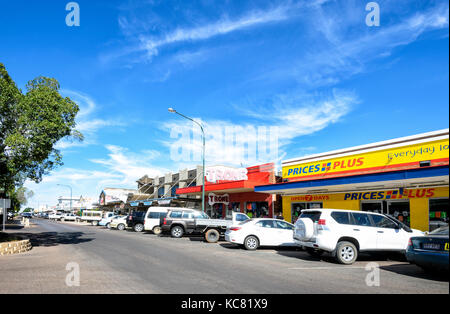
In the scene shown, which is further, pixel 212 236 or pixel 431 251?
pixel 212 236

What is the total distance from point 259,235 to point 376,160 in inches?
320

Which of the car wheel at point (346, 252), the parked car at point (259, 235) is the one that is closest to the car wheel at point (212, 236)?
the parked car at point (259, 235)

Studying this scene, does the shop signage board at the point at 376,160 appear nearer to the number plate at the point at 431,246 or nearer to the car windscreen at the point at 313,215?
the car windscreen at the point at 313,215

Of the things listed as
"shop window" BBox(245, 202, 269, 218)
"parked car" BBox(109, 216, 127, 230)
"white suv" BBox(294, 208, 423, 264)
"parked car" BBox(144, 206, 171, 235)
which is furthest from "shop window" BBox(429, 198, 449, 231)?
"parked car" BBox(109, 216, 127, 230)

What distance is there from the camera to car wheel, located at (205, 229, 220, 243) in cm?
1948

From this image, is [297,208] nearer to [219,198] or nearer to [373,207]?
[373,207]

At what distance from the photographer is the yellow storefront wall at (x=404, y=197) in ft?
53.7

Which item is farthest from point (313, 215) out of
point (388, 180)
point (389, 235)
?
point (388, 180)

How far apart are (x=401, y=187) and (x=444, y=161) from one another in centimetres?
226

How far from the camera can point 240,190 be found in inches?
1168

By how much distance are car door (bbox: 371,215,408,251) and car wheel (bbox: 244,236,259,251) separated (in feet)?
18.1

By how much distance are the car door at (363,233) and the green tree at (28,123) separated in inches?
476

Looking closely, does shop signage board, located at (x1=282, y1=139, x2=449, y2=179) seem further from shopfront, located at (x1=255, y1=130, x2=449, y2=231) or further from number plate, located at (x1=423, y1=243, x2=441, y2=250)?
number plate, located at (x1=423, y1=243, x2=441, y2=250)

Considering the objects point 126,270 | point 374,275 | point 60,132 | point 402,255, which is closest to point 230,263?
point 126,270
